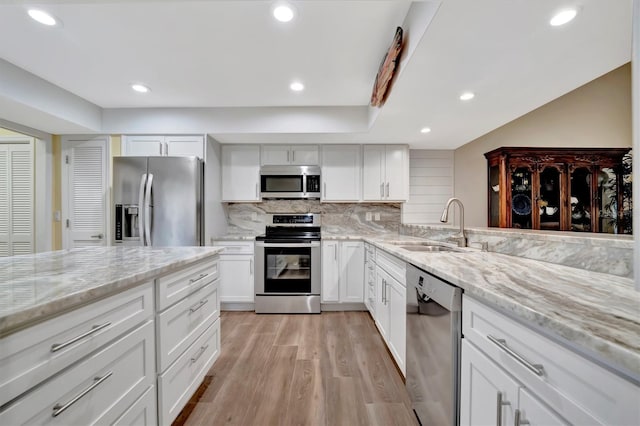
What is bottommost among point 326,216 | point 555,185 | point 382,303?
point 382,303

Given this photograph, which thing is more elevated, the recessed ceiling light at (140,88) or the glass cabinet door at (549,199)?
the recessed ceiling light at (140,88)

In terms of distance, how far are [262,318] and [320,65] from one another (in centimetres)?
275

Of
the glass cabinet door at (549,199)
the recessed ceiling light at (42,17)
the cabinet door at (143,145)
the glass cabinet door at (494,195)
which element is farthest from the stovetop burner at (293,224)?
the glass cabinet door at (549,199)

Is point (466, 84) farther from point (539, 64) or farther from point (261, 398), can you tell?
point (261, 398)

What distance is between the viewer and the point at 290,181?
335 centimetres

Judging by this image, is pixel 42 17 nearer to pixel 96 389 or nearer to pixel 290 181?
pixel 96 389

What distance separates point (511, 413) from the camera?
2.50ft

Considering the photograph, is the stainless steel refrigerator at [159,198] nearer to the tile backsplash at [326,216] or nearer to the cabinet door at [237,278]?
the cabinet door at [237,278]

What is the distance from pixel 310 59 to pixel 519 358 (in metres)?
2.25

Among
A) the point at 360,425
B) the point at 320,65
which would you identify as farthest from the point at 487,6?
the point at 360,425

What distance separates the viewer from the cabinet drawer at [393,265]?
1771 mm

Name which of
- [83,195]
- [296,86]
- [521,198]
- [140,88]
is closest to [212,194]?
[140,88]

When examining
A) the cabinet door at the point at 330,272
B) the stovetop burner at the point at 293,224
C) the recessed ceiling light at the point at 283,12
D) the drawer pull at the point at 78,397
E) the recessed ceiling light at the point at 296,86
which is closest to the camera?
the drawer pull at the point at 78,397

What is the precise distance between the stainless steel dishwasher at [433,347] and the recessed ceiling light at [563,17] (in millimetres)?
1350
